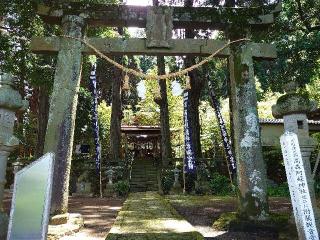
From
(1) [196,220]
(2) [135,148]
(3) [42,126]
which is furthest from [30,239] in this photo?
(2) [135,148]

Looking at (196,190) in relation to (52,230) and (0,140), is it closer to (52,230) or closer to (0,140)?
(52,230)

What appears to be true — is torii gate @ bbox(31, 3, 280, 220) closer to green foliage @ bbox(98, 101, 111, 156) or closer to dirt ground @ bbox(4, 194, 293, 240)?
dirt ground @ bbox(4, 194, 293, 240)

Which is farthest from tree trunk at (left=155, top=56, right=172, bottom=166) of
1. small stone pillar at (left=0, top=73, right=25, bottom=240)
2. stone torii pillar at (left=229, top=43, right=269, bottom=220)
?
small stone pillar at (left=0, top=73, right=25, bottom=240)

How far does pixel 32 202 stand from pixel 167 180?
1401cm

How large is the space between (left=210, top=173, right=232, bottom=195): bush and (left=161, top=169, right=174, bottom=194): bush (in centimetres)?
198

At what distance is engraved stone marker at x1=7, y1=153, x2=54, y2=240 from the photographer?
369 centimetres

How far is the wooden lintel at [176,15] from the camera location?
712cm

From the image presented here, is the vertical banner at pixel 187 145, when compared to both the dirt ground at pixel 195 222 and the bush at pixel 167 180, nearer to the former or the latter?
the bush at pixel 167 180

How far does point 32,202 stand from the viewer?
3.81 meters

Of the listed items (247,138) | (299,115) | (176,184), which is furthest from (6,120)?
(176,184)

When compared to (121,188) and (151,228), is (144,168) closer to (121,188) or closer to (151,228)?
(121,188)

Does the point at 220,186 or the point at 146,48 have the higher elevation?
the point at 146,48

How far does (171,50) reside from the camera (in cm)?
712

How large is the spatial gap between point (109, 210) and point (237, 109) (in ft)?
18.4
